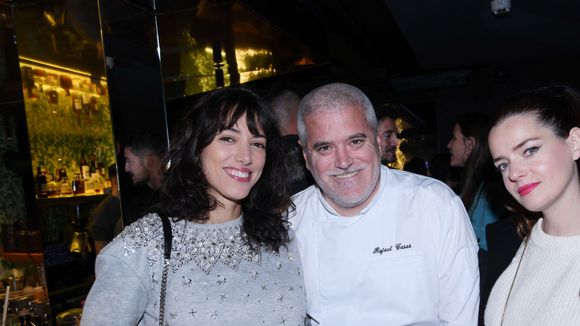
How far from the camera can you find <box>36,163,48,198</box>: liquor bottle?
240cm

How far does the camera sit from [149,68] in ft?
9.68

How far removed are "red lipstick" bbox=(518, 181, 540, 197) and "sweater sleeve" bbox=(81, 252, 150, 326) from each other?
1.07 meters

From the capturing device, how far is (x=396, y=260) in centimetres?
179

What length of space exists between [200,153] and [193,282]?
41cm

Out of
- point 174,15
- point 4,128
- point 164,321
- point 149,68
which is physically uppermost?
point 174,15

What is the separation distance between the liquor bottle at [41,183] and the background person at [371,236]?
128 centimetres

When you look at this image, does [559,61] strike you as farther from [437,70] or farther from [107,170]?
[107,170]

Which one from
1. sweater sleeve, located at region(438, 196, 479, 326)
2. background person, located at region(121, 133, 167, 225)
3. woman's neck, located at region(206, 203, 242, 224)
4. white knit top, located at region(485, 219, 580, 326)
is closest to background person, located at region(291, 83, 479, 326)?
sweater sleeve, located at region(438, 196, 479, 326)

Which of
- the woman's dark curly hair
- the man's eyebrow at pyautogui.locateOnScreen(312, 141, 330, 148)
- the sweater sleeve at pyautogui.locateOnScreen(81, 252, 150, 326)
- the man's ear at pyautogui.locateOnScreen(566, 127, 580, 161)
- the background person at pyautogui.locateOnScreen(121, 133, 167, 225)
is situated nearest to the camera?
the sweater sleeve at pyautogui.locateOnScreen(81, 252, 150, 326)

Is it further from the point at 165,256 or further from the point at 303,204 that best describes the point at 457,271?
the point at 165,256

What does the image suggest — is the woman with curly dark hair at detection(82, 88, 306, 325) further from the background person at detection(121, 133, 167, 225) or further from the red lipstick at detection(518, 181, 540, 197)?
the background person at detection(121, 133, 167, 225)

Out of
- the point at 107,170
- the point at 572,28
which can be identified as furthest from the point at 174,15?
the point at 572,28

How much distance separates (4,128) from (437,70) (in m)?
6.21

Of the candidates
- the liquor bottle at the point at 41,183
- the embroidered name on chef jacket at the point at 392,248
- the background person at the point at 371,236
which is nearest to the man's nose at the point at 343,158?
the background person at the point at 371,236
